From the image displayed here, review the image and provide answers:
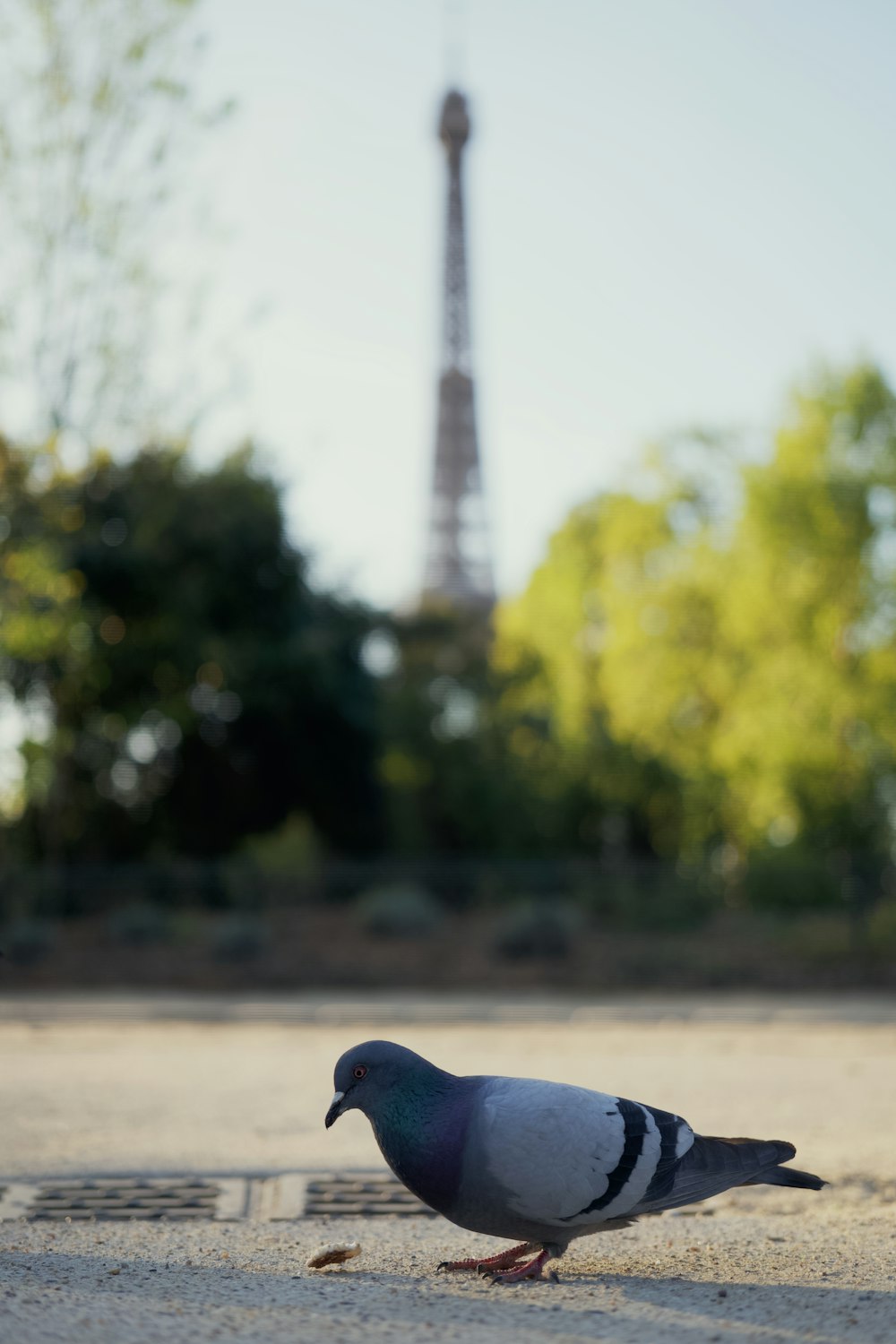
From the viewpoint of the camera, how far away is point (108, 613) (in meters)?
22.3

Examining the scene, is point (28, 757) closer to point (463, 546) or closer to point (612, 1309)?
point (612, 1309)

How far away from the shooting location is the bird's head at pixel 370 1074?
4.21 meters

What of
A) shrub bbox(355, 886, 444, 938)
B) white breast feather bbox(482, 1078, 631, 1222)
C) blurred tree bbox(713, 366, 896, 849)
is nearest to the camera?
white breast feather bbox(482, 1078, 631, 1222)

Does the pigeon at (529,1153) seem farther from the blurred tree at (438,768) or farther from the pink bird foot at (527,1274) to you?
the blurred tree at (438,768)

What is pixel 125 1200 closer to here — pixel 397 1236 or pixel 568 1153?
pixel 397 1236

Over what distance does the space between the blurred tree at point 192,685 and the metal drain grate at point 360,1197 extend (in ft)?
46.1

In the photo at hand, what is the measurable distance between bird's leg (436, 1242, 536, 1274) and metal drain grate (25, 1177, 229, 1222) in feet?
5.20

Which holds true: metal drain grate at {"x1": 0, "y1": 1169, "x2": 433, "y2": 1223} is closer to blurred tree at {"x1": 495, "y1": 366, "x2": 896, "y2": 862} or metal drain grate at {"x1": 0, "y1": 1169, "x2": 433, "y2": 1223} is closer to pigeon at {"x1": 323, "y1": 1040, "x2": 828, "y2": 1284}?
pigeon at {"x1": 323, "y1": 1040, "x2": 828, "y2": 1284}

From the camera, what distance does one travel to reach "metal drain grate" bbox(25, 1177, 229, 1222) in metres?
5.79

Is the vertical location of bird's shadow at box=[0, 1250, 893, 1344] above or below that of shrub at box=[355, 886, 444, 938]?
below

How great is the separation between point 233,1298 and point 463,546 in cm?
4385

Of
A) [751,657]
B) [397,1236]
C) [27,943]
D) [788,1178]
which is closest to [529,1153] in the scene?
[788,1178]

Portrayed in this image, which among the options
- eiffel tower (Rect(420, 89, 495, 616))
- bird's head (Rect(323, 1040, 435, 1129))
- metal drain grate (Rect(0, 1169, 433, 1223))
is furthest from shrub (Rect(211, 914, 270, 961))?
eiffel tower (Rect(420, 89, 495, 616))

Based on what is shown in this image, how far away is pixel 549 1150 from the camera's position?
13.3 ft
